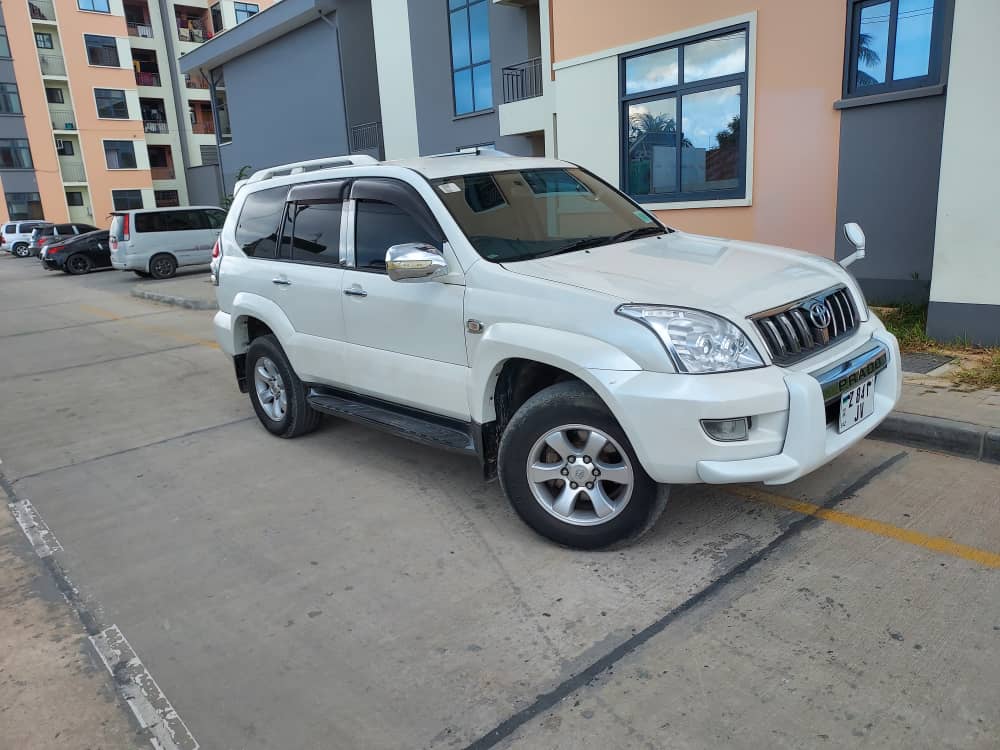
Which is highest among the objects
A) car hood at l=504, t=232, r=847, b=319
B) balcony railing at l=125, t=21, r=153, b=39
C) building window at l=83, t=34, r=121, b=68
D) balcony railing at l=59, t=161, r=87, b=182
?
balcony railing at l=125, t=21, r=153, b=39

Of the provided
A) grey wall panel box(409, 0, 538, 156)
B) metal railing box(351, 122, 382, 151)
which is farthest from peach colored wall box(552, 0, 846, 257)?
metal railing box(351, 122, 382, 151)

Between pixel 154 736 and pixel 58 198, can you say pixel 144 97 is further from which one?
pixel 154 736

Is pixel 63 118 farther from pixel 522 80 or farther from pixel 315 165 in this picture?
pixel 315 165

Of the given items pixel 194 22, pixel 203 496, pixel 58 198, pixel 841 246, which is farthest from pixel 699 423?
pixel 194 22

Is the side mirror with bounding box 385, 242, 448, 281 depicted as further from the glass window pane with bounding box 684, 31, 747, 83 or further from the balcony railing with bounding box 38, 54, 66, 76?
the balcony railing with bounding box 38, 54, 66, 76

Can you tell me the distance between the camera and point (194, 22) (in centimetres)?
4969

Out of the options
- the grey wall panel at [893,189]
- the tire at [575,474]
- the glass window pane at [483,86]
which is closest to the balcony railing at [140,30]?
the glass window pane at [483,86]

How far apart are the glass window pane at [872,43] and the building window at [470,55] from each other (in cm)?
1156

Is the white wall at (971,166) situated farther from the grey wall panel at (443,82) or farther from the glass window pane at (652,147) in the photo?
the grey wall panel at (443,82)

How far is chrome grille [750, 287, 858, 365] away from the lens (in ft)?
11.1

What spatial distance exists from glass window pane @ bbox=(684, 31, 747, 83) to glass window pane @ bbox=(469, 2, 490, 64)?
995cm

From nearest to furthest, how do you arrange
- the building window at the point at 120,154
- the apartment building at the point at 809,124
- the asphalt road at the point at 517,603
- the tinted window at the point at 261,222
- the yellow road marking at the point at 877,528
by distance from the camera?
1. the asphalt road at the point at 517,603
2. the yellow road marking at the point at 877,528
3. the tinted window at the point at 261,222
4. the apartment building at the point at 809,124
5. the building window at the point at 120,154

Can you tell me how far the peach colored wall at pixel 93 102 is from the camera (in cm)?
4391

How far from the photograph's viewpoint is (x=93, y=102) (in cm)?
4472
